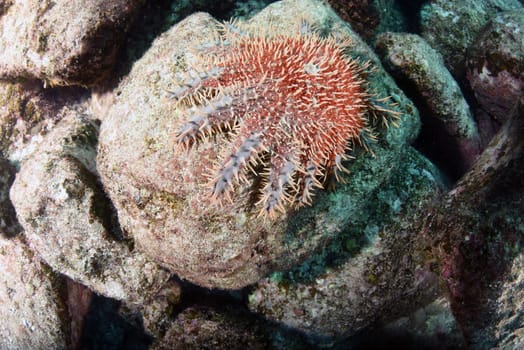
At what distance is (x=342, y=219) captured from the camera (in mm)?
3293

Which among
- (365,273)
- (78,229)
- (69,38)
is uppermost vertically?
(69,38)

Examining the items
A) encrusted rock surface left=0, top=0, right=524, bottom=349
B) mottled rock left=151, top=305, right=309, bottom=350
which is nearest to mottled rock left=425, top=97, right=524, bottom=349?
encrusted rock surface left=0, top=0, right=524, bottom=349

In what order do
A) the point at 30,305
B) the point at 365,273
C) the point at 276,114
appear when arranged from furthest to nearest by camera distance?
1. the point at 30,305
2. the point at 365,273
3. the point at 276,114

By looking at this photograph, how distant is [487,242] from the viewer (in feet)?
10.0

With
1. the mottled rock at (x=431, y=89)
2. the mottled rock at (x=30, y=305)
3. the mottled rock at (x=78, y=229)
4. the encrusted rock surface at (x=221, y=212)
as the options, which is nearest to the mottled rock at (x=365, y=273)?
the encrusted rock surface at (x=221, y=212)

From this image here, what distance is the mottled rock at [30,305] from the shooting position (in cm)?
425

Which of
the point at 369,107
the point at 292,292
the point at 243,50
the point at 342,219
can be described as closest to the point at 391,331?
the point at 292,292

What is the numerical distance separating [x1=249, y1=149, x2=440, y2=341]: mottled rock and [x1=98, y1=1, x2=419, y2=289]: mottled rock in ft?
2.04

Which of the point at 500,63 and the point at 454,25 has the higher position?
the point at 454,25

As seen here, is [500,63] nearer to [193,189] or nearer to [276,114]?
[276,114]

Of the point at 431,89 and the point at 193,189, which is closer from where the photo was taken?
the point at 193,189

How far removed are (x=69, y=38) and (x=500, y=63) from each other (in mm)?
4891

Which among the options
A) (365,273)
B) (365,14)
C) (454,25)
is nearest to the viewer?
(365,273)

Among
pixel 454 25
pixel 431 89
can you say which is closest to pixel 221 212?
pixel 431 89
